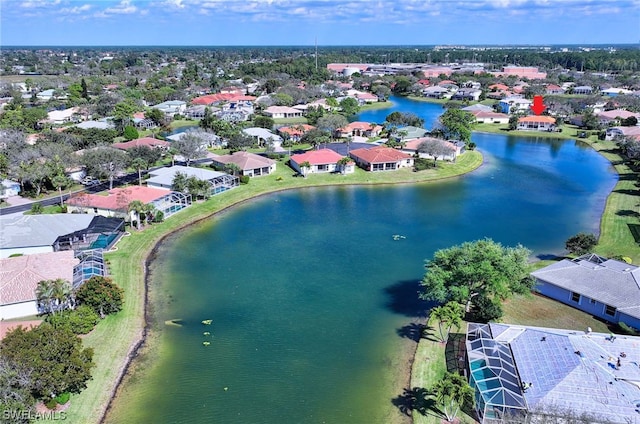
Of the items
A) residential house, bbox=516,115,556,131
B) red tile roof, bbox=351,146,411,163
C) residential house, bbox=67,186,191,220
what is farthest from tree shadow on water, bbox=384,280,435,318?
residential house, bbox=516,115,556,131

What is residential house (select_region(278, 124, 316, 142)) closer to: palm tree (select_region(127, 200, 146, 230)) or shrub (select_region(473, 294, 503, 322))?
palm tree (select_region(127, 200, 146, 230))

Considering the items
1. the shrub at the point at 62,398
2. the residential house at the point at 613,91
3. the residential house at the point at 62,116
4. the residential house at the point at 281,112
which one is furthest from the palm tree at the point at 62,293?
the residential house at the point at 613,91

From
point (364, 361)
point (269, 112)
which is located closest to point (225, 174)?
point (364, 361)

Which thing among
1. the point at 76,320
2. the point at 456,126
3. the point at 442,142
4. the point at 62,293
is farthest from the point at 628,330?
the point at 456,126

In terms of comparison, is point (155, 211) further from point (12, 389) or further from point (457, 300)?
point (457, 300)

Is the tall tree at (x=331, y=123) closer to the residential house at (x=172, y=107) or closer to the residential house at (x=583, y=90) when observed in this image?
the residential house at (x=172, y=107)
